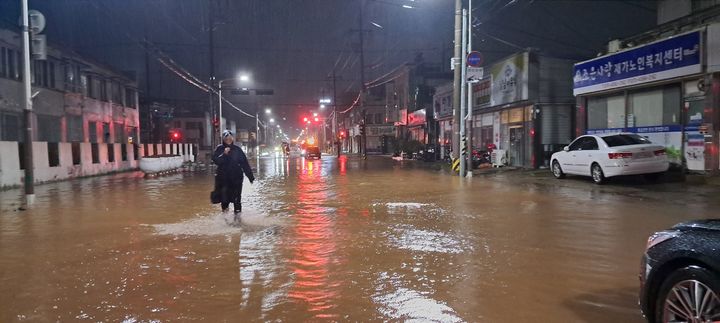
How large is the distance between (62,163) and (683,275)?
22.8 metres

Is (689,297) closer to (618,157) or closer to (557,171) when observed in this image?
(618,157)

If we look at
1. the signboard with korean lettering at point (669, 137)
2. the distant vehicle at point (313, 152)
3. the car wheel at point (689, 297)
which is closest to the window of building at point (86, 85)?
the distant vehicle at point (313, 152)

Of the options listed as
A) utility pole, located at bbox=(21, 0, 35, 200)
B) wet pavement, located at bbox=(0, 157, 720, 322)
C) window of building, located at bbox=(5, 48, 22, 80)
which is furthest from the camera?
window of building, located at bbox=(5, 48, 22, 80)

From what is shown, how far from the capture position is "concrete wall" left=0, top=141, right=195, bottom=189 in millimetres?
16875

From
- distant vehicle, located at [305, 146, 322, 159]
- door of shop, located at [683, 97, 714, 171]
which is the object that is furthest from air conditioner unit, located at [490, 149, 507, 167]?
distant vehicle, located at [305, 146, 322, 159]

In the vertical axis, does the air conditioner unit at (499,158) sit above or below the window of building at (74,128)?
below

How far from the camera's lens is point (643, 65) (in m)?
17.0

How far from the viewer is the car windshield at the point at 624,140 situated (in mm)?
14516

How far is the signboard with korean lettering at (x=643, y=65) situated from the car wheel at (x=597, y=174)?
3876 millimetres

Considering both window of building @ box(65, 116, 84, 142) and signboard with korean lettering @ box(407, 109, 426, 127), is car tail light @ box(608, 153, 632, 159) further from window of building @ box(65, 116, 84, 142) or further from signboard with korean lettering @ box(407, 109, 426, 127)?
window of building @ box(65, 116, 84, 142)

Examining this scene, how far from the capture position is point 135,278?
5.73m

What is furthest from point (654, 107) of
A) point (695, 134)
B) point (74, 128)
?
point (74, 128)

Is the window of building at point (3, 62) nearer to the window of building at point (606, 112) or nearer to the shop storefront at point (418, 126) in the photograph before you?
the window of building at point (606, 112)

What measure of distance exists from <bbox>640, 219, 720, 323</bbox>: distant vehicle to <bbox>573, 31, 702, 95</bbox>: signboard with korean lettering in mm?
13640
